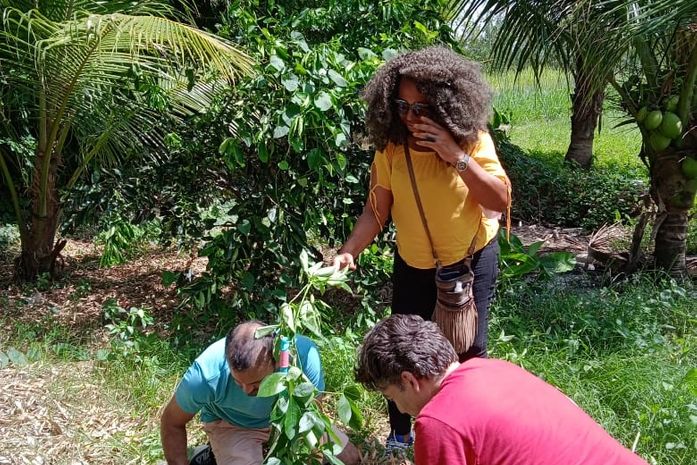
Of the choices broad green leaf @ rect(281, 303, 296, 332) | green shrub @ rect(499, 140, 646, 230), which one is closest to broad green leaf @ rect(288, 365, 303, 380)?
broad green leaf @ rect(281, 303, 296, 332)

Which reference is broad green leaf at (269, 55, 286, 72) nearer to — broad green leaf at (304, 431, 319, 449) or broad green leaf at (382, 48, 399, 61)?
broad green leaf at (382, 48, 399, 61)

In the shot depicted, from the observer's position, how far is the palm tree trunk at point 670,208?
460cm

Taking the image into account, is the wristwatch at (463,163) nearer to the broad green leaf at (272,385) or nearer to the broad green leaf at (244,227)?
the broad green leaf at (272,385)

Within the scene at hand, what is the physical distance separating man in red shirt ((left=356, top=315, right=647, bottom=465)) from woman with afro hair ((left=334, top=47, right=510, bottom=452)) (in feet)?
2.09

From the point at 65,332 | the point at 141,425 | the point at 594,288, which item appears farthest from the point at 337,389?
the point at 594,288

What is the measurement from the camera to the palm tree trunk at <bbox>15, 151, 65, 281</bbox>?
198 inches

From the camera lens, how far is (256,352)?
7.72 feet

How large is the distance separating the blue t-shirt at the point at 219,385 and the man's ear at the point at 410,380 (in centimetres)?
67

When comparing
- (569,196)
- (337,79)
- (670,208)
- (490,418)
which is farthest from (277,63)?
(569,196)

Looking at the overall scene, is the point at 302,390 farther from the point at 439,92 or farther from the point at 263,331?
the point at 439,92

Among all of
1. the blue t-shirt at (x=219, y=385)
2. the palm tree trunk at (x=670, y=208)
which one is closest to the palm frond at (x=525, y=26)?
the palm tree trunk at (x=670, y=208)

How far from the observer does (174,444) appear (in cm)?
267

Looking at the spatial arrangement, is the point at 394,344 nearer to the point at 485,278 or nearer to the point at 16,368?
the point at 485,278

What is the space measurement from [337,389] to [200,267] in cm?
254
